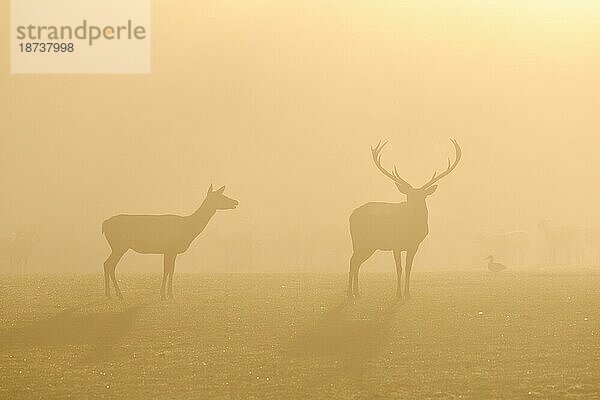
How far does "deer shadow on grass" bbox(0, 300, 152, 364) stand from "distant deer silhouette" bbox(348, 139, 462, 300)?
8316 mm

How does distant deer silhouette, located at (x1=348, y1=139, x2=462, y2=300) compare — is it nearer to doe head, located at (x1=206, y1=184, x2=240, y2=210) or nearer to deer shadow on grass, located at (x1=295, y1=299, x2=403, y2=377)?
deer shadow on grass, located at (x1=295, y1=299, x2=403, y2=377)

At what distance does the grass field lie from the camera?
19.5 meters

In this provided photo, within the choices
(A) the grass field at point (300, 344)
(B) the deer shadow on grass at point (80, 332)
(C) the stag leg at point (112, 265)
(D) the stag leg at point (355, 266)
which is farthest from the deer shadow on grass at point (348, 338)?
(C) the stag leg at point (112, 265)

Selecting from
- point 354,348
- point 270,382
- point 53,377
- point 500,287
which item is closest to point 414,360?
point 354,348

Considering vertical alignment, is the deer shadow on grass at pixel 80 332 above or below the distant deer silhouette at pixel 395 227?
below

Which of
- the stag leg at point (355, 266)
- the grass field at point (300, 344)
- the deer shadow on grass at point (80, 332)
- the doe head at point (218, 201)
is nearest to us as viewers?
the grass field at point (300, 344)

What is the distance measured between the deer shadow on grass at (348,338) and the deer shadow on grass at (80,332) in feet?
17.6

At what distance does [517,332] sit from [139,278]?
2047cm

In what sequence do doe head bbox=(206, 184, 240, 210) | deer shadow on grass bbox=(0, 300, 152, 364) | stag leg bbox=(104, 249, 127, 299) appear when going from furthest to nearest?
1. doe head bbox=(206, 184, 240, 210)
2. stag leg bbox=(104, 249, 127, 299)
3. deer shadow on grass bbox=(0, 300, 152, 364)

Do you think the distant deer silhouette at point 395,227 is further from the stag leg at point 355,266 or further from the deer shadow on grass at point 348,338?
the deer shadow on grass at point 348,338

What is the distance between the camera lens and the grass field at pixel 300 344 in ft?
64.1

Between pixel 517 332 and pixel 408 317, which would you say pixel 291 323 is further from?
pixel 517 332

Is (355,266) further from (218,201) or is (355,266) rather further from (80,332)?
(80,332)

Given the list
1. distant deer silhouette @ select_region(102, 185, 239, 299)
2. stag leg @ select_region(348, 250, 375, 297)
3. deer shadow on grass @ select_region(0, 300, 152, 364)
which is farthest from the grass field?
distant deer silhouette @ select_region(102, 185, 239, 299)
